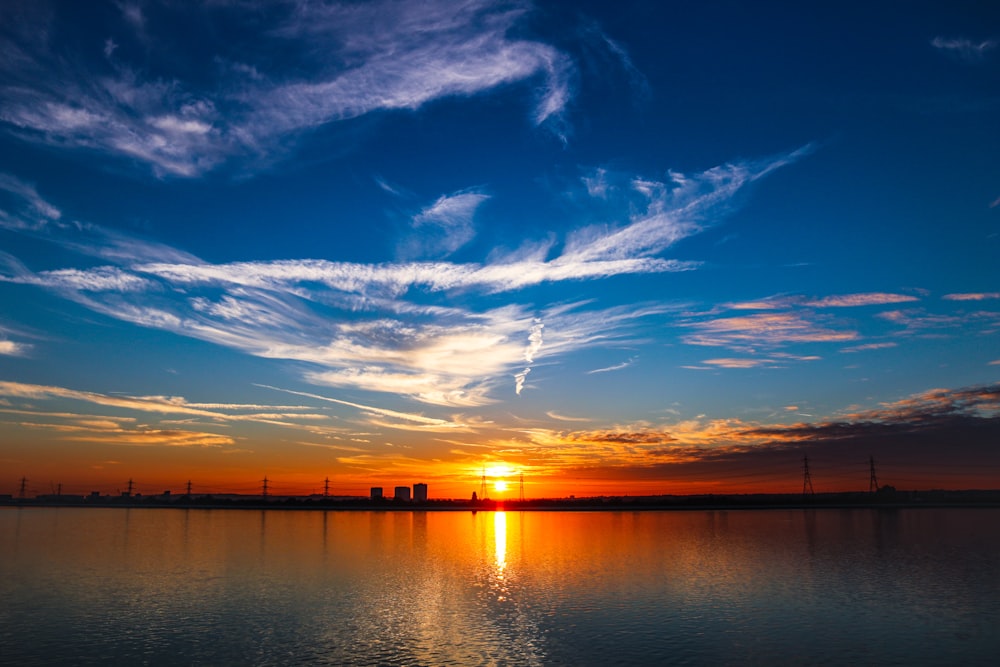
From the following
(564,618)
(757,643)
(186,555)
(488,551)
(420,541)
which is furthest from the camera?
(420,541)

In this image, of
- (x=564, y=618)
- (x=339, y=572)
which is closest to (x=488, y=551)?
(x=339, y=572)

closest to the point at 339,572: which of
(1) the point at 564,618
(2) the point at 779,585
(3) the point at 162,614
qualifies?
(3) the point at 162,614

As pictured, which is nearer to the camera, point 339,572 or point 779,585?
point 779,585

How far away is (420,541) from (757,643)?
96.0 m

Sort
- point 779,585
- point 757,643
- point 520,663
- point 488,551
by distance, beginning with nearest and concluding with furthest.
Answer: point 520,663
point 757,643
point 779,585
point 488,551

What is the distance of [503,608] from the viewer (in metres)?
50.2

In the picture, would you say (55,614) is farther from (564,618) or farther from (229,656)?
(564,618)

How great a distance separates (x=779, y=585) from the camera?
198 ft

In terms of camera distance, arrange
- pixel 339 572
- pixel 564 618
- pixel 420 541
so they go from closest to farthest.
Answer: pixel 564 618
pixel 339 572
pixel 420 541

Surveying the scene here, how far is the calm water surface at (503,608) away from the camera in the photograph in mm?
36375

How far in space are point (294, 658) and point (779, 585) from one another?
45556mm

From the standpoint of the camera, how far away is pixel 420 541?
126625mm

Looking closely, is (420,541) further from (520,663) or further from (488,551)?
(520,663)

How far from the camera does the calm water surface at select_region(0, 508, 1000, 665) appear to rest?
119 ft
